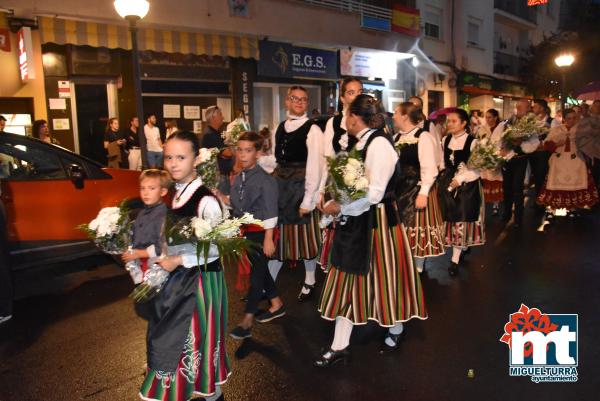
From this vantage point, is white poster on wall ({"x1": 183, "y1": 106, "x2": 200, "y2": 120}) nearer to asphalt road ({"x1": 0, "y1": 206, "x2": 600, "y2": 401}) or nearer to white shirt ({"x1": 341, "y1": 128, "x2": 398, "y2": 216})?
asphalt road ({"x1": 0, "y1": 206, "x2": 600, "y2": 401})

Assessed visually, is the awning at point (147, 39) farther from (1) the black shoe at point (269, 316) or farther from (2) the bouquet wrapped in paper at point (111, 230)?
(2) the bouquet wrapped in paper at point (111, 230)

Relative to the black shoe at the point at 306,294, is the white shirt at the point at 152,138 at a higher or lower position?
higher

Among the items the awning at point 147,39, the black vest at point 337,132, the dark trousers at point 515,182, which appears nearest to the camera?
the black vest at point 337,132

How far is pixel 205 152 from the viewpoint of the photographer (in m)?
4.13

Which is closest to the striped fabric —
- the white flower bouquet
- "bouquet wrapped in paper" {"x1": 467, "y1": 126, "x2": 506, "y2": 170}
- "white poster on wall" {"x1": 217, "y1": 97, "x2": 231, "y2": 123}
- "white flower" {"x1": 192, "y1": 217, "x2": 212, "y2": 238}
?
"bouquet wrapped in paper" {"x1": 467, "y1": 126, "x2": 506, "y2": 170}

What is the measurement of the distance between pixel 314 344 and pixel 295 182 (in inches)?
61.9

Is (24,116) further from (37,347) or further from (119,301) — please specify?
(37,347)

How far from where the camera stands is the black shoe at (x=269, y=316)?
Answer: 15.9ft

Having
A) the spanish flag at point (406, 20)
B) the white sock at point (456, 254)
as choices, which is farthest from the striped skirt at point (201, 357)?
the spanish flag at point (406, 20)

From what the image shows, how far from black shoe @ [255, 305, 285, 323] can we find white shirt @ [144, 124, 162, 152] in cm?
897

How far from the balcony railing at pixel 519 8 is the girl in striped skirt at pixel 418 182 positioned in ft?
86.6

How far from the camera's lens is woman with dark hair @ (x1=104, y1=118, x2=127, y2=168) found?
1209cm

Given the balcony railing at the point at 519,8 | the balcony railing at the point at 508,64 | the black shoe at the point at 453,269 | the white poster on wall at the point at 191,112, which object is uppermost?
the balcony railing at the point at 519,8

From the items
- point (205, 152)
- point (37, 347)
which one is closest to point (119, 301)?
point (37, 347)
